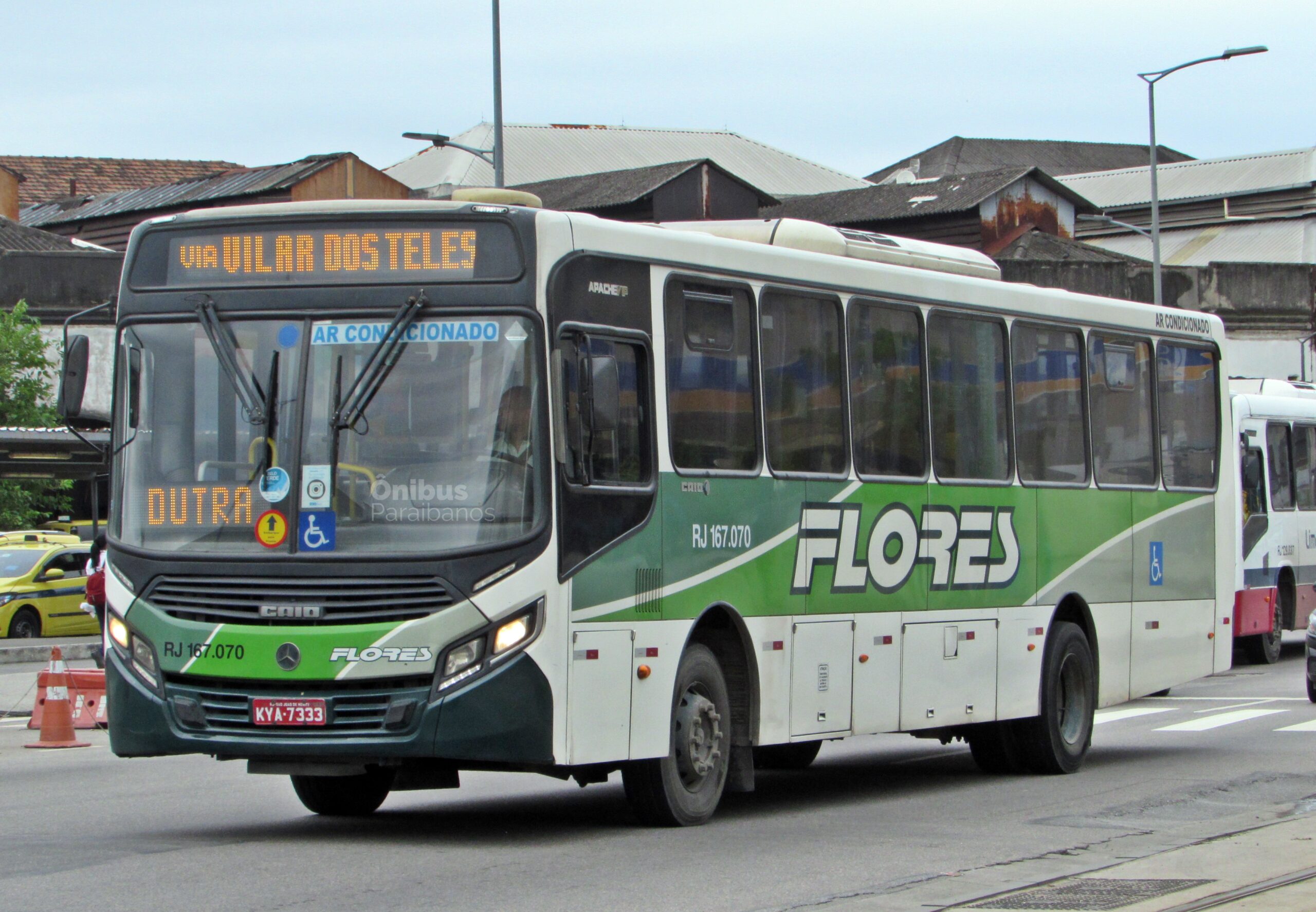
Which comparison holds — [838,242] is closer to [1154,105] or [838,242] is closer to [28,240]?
[1154,105]

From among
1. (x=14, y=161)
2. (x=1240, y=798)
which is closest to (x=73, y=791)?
(x=1240, y=798)

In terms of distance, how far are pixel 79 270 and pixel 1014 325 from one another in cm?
3862

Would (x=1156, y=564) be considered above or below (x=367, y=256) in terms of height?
below

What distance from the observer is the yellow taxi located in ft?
109

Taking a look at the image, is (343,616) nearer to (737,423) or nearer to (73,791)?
(737,423)

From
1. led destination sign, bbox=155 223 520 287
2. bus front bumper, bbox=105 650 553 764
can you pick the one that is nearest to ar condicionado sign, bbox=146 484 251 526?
bus front bumper, bbox=105 650 553 764

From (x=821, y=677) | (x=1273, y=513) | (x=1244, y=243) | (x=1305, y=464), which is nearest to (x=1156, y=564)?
(x=821, y=677)

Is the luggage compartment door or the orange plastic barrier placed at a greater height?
the luggage compartment door

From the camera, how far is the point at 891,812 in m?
12.0

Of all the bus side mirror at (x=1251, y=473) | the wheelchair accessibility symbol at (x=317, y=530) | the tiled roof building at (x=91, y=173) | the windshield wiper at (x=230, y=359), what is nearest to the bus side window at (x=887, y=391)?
the wheelchair accessibility symbol at (x=317, y=530)

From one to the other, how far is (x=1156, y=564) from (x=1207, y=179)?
56.4 m

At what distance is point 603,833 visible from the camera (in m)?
10.5

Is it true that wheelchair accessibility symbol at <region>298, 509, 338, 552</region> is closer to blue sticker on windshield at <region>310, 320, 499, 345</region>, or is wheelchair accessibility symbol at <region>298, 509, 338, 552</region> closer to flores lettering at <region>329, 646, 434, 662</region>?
flores lettering at <region>329, 646, 434, 662</region>

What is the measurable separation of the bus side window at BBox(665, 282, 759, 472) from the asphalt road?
204 centimetres
